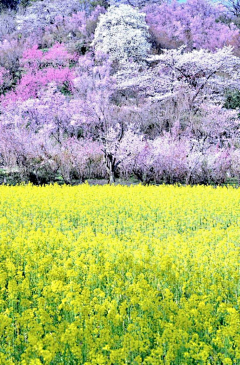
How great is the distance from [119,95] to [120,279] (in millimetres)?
23148

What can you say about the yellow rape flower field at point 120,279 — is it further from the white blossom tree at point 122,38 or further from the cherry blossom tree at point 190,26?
the cherry blossom tree at point 190,26

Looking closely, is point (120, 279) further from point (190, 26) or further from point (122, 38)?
point (190, 26)

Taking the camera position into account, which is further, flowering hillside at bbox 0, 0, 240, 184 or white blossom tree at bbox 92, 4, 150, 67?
white blossom tree at bbox 92, 4, 150, 67

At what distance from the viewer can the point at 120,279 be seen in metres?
4.42

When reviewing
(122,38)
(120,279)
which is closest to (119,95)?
(122,38)

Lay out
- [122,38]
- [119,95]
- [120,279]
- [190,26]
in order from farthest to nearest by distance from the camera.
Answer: [190,26] < [122,38] < [119,95] < [120,279]

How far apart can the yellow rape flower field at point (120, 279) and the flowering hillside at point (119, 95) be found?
503cm

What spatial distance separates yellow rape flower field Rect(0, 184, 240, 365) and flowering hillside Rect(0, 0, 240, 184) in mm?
5033

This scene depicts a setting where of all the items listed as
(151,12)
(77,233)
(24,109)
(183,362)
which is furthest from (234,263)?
(151,12)

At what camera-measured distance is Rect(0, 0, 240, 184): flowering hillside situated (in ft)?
56.0

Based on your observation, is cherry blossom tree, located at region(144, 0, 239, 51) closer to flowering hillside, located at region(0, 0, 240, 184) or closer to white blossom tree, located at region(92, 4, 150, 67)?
flowering hillside, located at region(0, 0, 240, 184)

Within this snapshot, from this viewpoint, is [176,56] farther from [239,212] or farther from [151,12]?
[151,12]

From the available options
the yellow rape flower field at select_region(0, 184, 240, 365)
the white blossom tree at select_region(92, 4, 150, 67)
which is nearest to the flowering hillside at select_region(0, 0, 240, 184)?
the white blossom tree at select_region(92, 4, 150, 67)

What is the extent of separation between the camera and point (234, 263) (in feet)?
16.9
